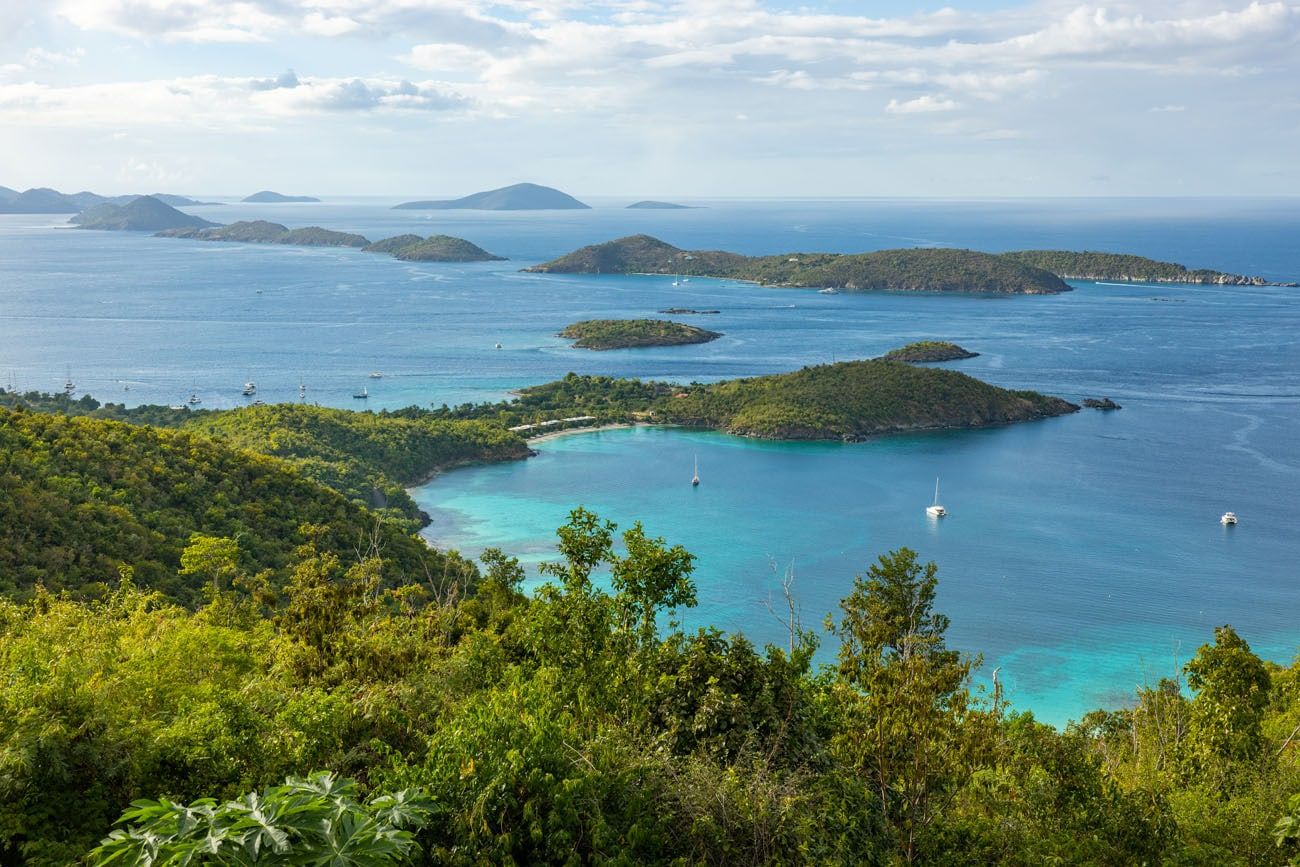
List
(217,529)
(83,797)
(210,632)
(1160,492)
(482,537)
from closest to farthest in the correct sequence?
1. (83,797)
2. (210,632)
3. (217,529)
4. (482,537)
5. (1160,492)

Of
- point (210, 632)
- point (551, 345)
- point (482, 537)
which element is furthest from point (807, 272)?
point (210, 632)

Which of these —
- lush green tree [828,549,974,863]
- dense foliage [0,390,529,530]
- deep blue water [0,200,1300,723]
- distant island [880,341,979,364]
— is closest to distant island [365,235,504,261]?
deep blue water [0,200,1300,723]

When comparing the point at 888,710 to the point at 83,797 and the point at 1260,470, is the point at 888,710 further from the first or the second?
the point at 1260,470

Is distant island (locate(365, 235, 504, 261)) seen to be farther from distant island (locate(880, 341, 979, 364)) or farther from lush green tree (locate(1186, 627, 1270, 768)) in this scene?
lush green tree (locate(1186, 627, 1270, 768))

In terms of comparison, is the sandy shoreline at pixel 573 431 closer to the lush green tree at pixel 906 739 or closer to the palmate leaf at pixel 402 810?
the lush green tree at pixel 906 739

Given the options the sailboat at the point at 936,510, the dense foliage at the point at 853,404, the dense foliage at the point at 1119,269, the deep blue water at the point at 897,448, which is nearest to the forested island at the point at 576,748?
the deep blue water at the point at 897,448

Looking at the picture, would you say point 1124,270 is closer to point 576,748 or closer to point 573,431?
point 573,431

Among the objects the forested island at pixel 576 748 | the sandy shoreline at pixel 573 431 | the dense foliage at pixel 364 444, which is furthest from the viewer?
the sandy shoreline at pixel 573 431
